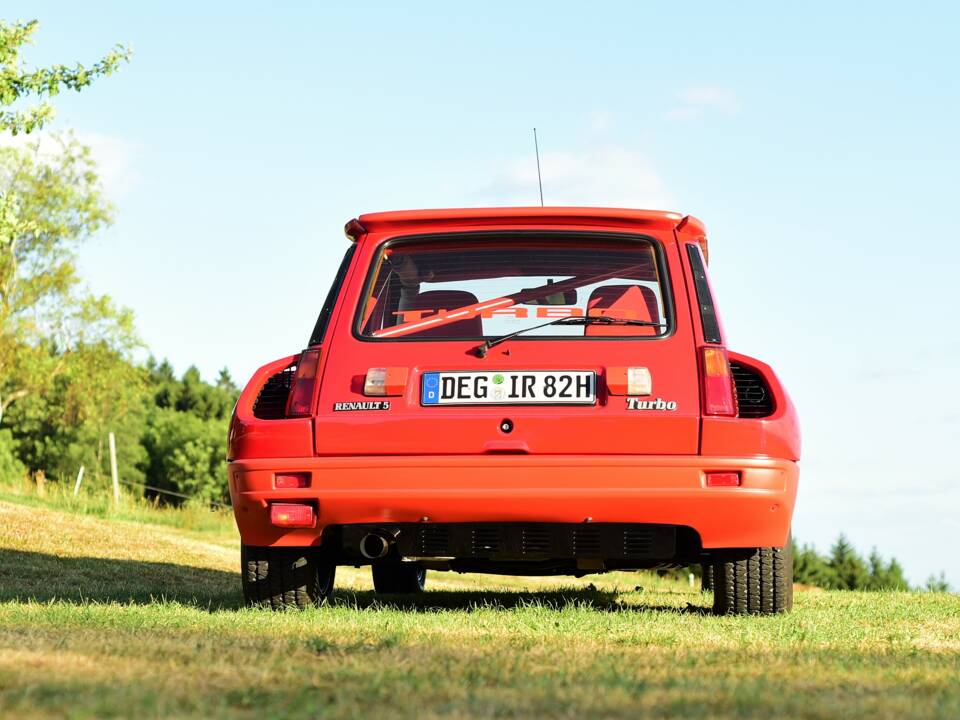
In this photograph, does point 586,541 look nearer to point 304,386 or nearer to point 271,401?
point 304,386

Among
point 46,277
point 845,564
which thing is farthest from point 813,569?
point 46,277

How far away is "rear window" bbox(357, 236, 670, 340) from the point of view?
656 centimetres

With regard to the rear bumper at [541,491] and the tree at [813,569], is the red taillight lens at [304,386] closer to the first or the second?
the rear bumper at [541,491]

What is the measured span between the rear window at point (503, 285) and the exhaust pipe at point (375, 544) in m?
0.99

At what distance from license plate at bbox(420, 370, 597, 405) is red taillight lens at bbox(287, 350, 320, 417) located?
0.56m

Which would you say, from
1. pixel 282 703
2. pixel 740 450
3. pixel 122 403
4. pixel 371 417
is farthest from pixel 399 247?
pixel 122 403

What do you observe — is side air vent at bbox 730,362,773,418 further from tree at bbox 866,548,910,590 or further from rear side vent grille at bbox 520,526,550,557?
tree at bbox 866,548,910,590

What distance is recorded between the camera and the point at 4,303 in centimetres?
5244

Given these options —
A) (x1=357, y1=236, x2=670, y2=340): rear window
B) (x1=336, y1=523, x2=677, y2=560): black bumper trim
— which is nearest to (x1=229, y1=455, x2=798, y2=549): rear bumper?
(x1=336, y1=523, x2=677, y2=560): black bumper trim

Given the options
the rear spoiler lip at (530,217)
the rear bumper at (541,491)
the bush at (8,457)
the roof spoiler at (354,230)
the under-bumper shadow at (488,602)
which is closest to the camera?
the rear bumper at (541,491)

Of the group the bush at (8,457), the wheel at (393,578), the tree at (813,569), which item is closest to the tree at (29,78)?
the wheel at (393,578)

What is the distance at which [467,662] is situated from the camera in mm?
4219

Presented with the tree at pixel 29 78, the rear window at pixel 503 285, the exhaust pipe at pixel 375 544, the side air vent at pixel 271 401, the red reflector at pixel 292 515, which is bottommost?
the exhaust pipe at pixel 375 544

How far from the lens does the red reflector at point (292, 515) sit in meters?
6.33
